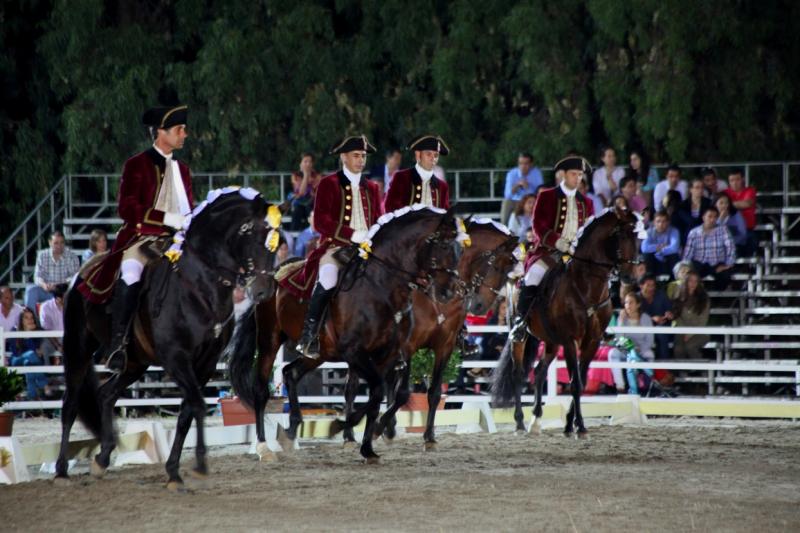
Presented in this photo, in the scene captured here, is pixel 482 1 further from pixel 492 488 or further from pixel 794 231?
pixel 492 488

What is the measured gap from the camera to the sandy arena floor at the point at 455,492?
25.7ft

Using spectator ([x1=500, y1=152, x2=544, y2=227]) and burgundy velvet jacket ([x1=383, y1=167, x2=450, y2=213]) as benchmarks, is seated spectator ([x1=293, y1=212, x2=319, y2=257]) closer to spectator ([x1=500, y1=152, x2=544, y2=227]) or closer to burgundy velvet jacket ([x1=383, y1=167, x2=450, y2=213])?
spectator ([x1=500, y1=152, x2=544, y2=227])

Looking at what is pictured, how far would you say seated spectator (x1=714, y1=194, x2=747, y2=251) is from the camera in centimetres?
1858

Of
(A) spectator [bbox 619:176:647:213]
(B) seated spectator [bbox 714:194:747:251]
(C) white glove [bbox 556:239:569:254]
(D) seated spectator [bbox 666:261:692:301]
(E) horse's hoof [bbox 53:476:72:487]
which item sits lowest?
(E) horse's hoof [bbox 53:476:72:487]

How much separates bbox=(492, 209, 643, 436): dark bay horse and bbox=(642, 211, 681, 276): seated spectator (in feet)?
15.5

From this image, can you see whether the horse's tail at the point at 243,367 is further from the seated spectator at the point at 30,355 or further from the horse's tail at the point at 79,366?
the seated spectator at the point at 30,355

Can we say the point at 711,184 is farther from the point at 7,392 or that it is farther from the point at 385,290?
the point at 7,392

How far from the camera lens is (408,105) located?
916 inches

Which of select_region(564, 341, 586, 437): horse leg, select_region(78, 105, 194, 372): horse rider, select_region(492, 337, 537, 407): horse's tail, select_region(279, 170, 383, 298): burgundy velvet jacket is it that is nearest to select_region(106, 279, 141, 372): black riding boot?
select_region(78, 105, 194, 372): horse rider

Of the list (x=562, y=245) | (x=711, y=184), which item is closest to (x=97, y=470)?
→ (x=562, y=245)

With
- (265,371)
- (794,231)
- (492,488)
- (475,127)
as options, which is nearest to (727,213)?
(794,231)

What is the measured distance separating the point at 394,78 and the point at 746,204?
22.6ft

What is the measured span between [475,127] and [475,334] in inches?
241

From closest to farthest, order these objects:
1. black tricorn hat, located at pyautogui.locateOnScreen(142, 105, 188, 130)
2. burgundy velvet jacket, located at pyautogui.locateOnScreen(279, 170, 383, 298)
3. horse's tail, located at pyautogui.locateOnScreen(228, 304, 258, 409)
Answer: black tricorn hat, located at pyautogui.locateOnScreen(142, 105, 188, 130) → burgundy velvet jacket, located at pyautogui.locateOnScreen(279, 170, 383, 298) → horse's tail, located at pyautogui.locateOnScreen(228, 304, 258, 409)
